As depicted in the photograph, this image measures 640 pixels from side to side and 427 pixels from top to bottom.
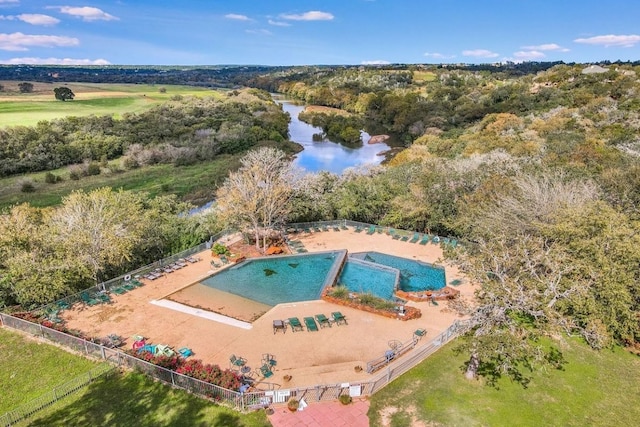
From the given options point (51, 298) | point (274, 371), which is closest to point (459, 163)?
point (274, 371)

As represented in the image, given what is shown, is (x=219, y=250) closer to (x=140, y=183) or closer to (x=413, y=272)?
(x=413, y=272)

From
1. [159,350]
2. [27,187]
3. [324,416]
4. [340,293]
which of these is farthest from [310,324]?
[27,187]

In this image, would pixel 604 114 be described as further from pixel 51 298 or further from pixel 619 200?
pixel 51 298

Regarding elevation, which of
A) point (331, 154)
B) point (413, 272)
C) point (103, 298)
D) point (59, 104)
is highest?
point (59, 104)

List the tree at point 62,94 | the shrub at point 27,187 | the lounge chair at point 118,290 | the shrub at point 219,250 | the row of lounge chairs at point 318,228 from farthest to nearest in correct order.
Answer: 1. the tree at point 62,94
2. the shrub at point 27,187
3. the row of lounge chairs at point 318,228
4. the shrub at point 219,250
5. the lounge chair at point 118,290

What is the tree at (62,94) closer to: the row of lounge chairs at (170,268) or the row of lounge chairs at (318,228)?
the row of lounge chairs at (318,228)

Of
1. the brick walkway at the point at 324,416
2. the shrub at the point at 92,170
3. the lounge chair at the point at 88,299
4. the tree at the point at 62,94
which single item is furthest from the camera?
the tree at the point at 62,94

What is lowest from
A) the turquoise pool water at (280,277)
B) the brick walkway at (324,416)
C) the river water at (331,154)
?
the turquoise pool water at (280,277)

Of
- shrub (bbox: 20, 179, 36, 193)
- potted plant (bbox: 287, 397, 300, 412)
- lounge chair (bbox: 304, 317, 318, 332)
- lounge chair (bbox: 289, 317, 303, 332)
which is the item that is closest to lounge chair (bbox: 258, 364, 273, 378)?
potted plant (bbox: 287, 397, 300, 412)

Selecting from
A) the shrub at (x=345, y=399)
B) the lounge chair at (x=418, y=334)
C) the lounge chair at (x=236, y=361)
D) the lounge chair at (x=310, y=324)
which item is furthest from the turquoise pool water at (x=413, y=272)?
the lounge chair at (x=236, y=361)
